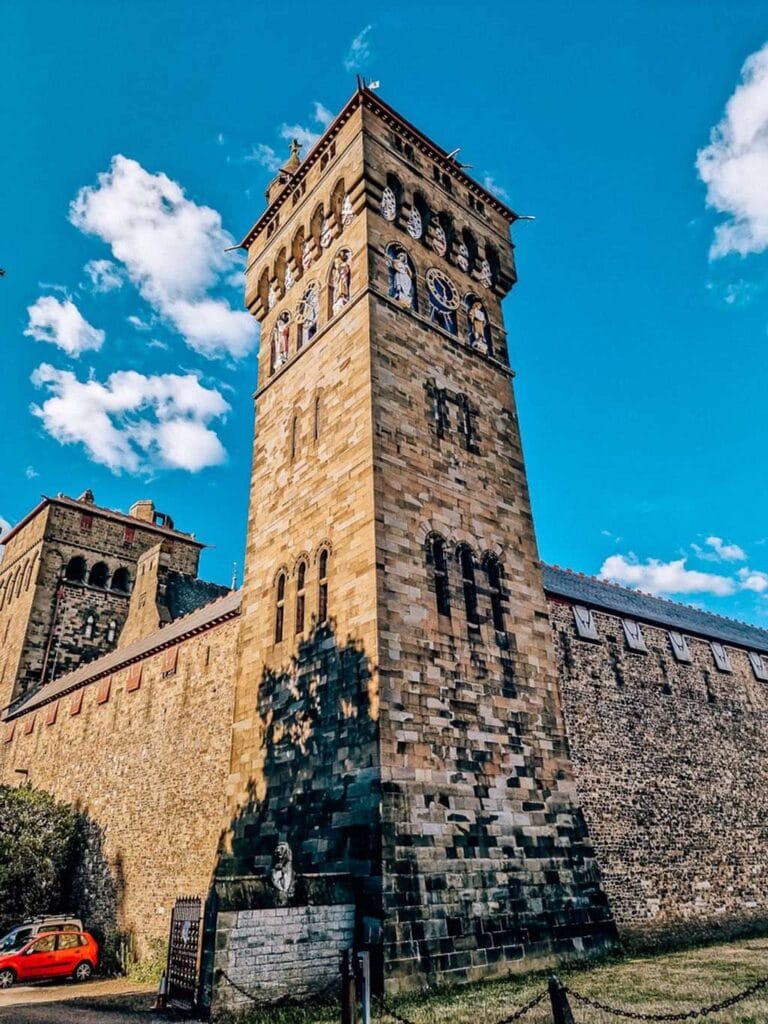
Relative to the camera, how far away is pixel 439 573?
12867mm

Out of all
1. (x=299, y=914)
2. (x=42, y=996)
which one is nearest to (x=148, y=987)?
(x=42, y=996)

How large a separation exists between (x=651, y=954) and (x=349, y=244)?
15746mm

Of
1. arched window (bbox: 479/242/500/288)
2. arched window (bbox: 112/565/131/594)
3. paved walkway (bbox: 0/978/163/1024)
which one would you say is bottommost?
paved walkway (bbox: 0/978/163/1024)

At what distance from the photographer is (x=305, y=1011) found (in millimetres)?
8273

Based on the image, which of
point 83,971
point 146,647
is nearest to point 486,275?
point 146,647

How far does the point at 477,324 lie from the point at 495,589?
24.0ft

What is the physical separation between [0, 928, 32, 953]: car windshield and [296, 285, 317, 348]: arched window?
14516mm

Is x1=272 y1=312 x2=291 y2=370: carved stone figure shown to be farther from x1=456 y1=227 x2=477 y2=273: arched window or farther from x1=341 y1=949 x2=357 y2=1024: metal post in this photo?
x1=341 y1=949 x2=357 y2=1024: metal post

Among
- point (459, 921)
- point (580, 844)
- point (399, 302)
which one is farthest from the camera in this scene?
point (399, 302)

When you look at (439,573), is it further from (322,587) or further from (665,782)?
(665,782)

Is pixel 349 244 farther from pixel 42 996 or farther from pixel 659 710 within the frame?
pixel 42 996

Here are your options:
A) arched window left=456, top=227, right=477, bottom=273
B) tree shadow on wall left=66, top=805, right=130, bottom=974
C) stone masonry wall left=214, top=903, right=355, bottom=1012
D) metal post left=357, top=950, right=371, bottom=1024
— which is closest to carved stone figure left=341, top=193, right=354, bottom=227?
arched window left=456, top=227, right=477, bottom=273

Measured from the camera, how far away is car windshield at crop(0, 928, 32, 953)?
47.5 ft

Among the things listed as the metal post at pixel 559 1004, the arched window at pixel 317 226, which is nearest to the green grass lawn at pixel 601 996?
the metal post at pixel 559 1004
